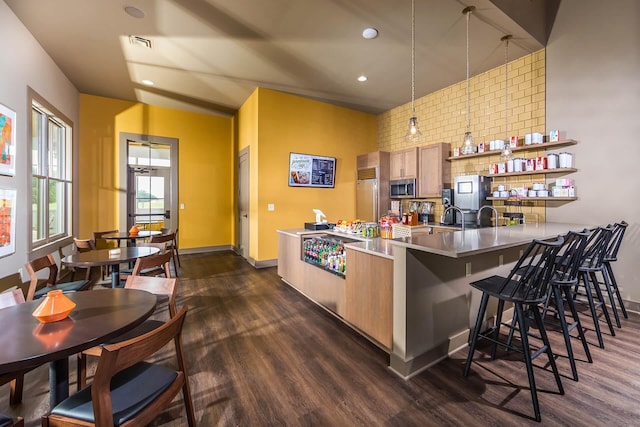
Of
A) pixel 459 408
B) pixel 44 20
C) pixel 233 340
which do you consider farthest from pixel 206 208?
pixel 459 408

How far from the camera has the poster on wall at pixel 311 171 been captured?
5.59 m

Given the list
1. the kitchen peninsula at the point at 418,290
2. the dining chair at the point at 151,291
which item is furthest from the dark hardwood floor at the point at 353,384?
the dining chair at the point at 151,291

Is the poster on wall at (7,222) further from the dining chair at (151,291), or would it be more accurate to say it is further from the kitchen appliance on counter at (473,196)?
the kitchen appliance on counter at (473,196)

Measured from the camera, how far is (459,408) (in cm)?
177

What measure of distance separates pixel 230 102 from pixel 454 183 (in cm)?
481

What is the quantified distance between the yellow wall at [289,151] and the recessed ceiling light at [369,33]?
2273 millimetres

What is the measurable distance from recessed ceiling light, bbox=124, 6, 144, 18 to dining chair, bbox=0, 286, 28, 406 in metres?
3.07

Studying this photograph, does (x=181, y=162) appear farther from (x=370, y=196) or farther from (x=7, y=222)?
(x=370, y=196)

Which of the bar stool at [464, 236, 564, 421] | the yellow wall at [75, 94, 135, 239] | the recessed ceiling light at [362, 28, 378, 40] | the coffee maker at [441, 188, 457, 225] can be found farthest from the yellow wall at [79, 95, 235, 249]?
the bar stool at [464, 236, 564, 421]

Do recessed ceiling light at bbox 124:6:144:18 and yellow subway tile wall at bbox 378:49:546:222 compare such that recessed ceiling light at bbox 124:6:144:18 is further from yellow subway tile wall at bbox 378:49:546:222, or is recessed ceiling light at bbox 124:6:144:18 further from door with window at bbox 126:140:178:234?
yellow subway tile wall at bbox 378:49:546:222

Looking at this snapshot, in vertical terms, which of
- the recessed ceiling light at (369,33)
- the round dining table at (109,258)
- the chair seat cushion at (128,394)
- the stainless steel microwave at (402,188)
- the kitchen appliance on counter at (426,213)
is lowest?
the chair seat cushion at (128,394)

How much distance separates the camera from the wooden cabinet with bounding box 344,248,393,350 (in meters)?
2.23

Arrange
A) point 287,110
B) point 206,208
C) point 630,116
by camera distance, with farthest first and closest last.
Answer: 1. point 206,208
2. point 287,110
3. point 630,116

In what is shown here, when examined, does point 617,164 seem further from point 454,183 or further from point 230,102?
point 230,102
